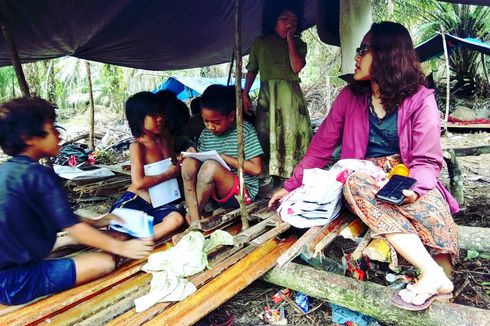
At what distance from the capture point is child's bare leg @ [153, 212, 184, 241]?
8.15 ft

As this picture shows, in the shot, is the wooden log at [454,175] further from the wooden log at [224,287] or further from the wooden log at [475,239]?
the wooden log at [224,287]

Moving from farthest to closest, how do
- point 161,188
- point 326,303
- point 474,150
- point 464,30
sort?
1. point 464,30
2. point 474,150
3. point 161,188
4. point 326,303

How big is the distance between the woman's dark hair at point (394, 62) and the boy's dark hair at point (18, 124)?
1.78m

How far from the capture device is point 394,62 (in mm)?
2029

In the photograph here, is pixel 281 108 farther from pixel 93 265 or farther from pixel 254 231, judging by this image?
pixel 93 265

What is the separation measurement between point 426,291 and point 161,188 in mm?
1927

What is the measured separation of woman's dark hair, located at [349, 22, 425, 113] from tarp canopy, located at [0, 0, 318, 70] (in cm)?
178

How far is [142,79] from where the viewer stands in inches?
539

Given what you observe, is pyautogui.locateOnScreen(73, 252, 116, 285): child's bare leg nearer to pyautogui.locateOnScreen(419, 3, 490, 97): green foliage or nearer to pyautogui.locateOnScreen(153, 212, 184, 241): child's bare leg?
pyautogui.locateOnScreen(153, 212, 184, 241): child's bare leg

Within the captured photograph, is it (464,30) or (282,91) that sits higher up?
(464,30)

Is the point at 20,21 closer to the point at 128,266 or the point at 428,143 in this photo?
the point at 128,266

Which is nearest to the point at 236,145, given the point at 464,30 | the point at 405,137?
the point at 405,137

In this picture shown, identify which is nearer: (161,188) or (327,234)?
(327,234)

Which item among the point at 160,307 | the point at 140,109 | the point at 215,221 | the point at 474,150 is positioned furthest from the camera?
the point at 474,150
